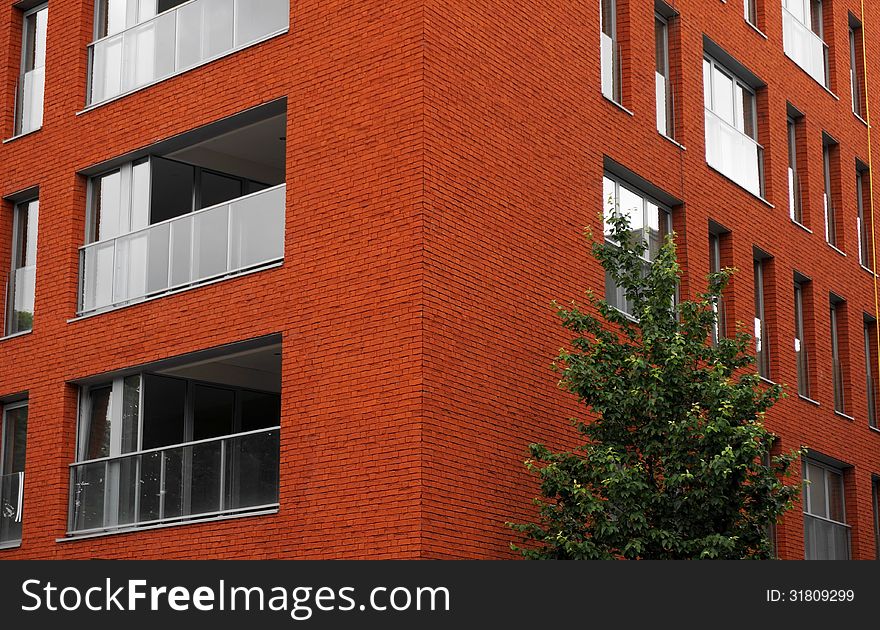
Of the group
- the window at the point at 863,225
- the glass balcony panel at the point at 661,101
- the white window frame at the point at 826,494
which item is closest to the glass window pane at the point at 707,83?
the glass balcony panel at the point at 661,101

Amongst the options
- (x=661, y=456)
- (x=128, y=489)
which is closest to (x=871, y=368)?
(x=661, y=456)

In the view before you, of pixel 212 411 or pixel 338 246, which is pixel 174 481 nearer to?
pixel 212 411

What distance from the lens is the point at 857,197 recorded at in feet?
99.9

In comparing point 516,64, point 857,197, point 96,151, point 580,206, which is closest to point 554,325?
point 580,206

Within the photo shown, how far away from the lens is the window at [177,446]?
19312mm

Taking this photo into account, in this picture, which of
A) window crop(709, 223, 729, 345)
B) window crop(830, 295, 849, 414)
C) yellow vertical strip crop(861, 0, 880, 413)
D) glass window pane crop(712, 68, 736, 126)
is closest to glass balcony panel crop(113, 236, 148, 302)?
window crop(709, 223, 729, 345)

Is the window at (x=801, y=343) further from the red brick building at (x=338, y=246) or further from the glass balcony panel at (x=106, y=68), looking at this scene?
the glass balcony panel at (x=106, y=68)

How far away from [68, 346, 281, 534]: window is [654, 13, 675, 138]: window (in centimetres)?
731

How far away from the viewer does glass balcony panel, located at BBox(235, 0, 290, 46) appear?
67.2ft

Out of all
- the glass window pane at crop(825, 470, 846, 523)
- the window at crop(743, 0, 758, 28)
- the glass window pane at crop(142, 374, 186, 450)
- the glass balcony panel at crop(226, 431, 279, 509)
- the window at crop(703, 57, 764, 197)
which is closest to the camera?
the glass balcony panel at crop(226, 431, 279, 509)

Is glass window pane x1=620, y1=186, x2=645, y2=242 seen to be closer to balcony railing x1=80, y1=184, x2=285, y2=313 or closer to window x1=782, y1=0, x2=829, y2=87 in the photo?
balcony railing x1=80, y1=184, x2=285, y2=313

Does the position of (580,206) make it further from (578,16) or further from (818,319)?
(818,319)

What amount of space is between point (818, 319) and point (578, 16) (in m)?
8.48

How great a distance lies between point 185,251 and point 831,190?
14.2 meters
